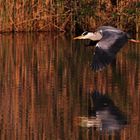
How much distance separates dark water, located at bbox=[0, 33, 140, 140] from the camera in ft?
23.4

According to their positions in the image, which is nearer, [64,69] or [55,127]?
[55,127]

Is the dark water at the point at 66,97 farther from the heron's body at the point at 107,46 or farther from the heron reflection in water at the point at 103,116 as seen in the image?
the heron's body at the point at 107,46

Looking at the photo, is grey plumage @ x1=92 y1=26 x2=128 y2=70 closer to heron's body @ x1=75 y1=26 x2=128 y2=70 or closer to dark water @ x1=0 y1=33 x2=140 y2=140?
heron's body @ x1=75 y1=26 x2=128 y2=70

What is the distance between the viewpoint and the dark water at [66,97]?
713 cm

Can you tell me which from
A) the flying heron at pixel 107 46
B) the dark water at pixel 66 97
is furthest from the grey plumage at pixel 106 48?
the dark water at pixel 66 97

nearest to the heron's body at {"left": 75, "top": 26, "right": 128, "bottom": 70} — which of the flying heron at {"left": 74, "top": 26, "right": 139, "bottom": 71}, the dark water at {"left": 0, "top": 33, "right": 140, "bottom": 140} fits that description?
the flying heron at {"left": 74, "top": 26, "right": 139, "bottom": 71}

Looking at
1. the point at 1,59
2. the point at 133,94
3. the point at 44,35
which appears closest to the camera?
the point at 133,94

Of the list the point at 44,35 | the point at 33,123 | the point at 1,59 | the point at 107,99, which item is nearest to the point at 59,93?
the point at 107,99

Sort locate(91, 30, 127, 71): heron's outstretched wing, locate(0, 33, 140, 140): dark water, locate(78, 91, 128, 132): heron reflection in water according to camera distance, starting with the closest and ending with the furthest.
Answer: locate(0, 33, 140, 140): dark water → locate(78, 91, 128, 132): heron reflection in water → locate(91, 30, 127, 71): heron's outstretched wing

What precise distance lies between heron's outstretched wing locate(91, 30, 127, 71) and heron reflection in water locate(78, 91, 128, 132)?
42 centimetres

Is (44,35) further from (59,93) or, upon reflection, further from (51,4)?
(59,93)

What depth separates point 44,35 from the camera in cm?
1888

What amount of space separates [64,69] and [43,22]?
24.6 ft

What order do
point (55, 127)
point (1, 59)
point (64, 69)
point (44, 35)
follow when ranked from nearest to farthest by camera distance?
point (55, 127)
point (64, 69)
point (1, 59)
point (44, 35)
